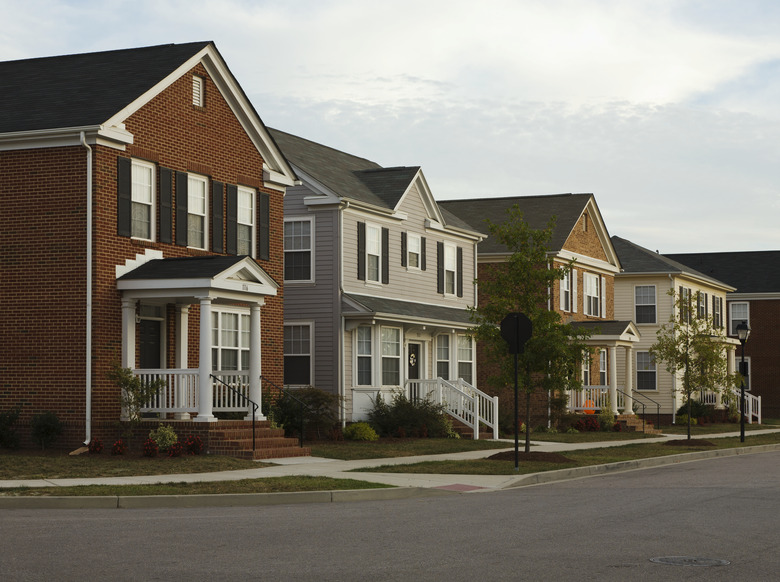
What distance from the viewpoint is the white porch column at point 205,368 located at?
22312 millimetres

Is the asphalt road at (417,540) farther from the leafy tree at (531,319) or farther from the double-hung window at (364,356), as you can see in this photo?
the double-hung window at (364,356)

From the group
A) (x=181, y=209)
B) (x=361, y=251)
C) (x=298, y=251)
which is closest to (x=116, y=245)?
(x=181, y=209)

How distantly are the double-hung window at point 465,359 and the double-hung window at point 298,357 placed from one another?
6.89 meters

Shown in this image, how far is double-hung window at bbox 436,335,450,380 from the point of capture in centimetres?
3547

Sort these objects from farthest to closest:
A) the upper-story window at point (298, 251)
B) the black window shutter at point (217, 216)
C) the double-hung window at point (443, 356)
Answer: the double-hung window at point (443, 356), the upper-story window at point (298, 251), the black window shutter at point (217, 216)

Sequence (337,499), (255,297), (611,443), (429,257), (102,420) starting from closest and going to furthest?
(337,499) < (102,420) < (255,297) < (611,443) < (429,257)

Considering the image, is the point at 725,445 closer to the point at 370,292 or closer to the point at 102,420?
the point at 370,292

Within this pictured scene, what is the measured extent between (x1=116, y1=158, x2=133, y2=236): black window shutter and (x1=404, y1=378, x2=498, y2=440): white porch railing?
11.5m

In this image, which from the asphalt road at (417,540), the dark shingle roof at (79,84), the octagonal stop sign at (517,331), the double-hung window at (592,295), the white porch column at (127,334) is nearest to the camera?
the asphalt road at (417,540)

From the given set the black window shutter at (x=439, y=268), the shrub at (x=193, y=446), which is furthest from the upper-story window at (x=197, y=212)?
the black window shutter at (x=439, y=268)

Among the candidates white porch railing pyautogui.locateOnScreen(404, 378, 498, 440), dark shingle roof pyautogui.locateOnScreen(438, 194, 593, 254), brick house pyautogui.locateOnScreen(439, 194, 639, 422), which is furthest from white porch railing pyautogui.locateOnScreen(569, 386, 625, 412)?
white porch railing pyautogui.locateOnScreen(404, 378, 498, 440)

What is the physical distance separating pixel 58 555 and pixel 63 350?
12.8 metres

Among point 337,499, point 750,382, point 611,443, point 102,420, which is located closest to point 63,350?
point 102,420

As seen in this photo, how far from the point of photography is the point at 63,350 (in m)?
22.5
